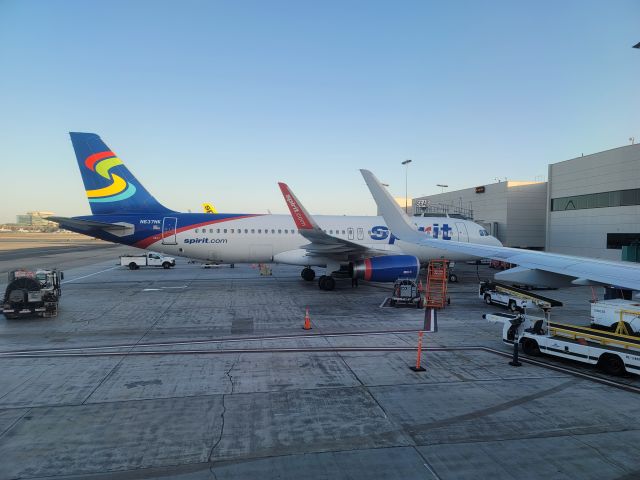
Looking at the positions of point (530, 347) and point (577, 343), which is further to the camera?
point (530, 347)

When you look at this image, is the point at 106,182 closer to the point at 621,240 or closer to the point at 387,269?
the point at 387,269

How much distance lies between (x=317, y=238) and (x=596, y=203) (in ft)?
70.7

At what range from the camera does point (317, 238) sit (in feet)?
63.8

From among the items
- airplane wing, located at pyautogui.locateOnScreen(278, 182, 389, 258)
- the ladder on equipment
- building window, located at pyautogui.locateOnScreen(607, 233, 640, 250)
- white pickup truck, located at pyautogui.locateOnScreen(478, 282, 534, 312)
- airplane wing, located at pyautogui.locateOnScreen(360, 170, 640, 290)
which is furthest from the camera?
building window, located at pyautogui.locateOnScreen(607, 233, 640, 250)

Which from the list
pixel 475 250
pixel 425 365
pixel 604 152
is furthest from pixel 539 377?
pixel 604 152

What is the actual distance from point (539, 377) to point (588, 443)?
9.38 feet

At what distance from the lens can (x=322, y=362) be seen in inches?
362

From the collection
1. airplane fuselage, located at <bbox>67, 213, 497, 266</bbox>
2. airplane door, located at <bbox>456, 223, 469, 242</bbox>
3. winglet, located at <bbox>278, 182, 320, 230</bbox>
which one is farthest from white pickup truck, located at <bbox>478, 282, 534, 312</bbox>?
winglet, located at <bbox>278, 182, 320, 230</bbox>

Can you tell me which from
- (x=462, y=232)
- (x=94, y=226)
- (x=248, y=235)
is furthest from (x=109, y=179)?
(x=462, y=232)

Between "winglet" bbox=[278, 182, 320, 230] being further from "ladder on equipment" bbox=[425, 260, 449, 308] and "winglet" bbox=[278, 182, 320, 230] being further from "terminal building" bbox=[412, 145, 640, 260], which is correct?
"terminal building" bbox=[412, 145, 640, 260]

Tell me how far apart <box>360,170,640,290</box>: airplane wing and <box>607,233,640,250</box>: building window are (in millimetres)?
20256

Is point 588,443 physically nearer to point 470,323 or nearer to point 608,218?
point 470,323

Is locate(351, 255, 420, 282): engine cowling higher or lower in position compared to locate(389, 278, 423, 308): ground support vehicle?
higher

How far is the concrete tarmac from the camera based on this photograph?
5105 mm
